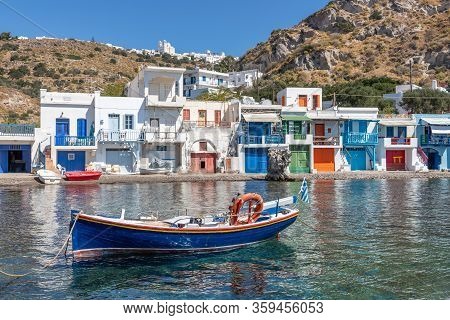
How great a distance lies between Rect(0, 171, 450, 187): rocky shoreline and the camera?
4162 cm

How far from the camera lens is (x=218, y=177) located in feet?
158

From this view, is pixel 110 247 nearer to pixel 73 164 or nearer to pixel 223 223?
pixel 223 223

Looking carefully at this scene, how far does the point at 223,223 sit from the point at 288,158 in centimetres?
3066

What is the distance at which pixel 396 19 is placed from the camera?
12269cm

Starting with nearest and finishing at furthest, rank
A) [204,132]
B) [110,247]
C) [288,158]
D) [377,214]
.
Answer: [110,247]
[377,214]
[288,158]
[204,132]

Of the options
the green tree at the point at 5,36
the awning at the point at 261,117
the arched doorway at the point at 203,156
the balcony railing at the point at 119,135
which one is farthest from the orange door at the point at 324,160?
the green tree at the point at 5,36

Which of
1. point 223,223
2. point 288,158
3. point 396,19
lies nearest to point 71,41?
point 396,19

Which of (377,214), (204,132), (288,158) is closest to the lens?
(377,214)

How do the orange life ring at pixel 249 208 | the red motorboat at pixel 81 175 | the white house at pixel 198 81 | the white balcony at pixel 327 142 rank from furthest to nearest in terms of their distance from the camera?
the white house at pixel 198 81
the white balcony at pixel 327 142
the red motorboat at pixel 81 175
the orange life ring at pixel 249 208

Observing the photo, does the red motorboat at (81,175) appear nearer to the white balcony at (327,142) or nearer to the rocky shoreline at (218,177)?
the rocky shoreline at (218,177)

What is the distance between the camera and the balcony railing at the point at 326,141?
179 feet

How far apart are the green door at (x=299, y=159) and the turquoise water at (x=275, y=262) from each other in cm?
2471

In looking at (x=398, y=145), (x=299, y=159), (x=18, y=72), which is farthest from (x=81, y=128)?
(x=18, y=72)

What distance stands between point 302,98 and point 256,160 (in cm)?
1034
